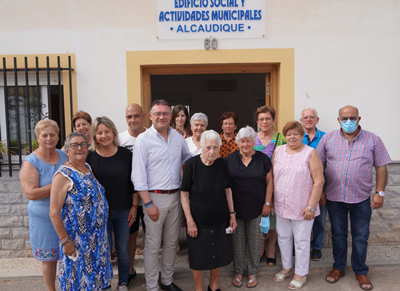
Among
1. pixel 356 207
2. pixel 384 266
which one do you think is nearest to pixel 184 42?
pixel 356 207

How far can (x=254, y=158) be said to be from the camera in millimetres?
3215

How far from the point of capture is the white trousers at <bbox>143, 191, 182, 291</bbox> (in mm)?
3012

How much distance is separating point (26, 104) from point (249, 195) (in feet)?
11.6

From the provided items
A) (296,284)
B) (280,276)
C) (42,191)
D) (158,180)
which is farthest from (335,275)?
(42,191)

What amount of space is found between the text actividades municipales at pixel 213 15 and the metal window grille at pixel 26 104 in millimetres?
1502

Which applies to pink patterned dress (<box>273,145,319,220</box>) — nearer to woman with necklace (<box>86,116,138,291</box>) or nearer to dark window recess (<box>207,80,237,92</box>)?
woman with necklace (<box>86,116,138,291</box>)

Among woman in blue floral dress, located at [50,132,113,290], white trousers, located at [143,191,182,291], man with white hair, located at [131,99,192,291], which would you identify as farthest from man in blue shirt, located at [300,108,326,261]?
woman in blue floral dress, located at [50,132,113,290]

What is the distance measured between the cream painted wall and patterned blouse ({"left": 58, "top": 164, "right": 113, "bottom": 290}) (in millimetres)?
2033

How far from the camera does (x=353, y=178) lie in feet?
10.4

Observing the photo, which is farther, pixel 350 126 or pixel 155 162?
pixel 350 126

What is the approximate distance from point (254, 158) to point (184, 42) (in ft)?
6.76

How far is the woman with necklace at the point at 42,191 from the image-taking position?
2.68 meters

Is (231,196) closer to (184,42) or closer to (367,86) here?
(184,42)

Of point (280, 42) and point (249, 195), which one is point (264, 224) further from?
point (280, 42)
